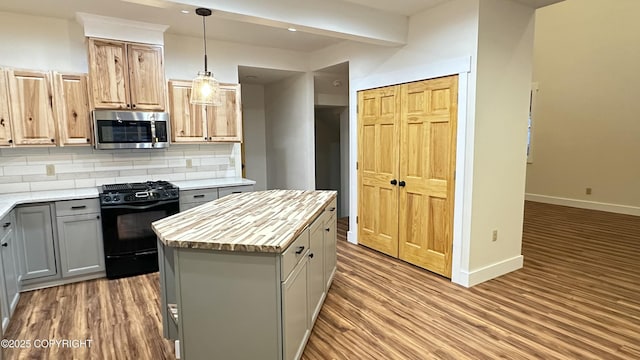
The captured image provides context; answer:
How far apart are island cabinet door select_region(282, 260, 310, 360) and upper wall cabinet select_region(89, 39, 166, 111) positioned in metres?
2.80

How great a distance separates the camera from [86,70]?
154 inches

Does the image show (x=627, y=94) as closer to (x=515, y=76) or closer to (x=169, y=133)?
(x=515, y=76)

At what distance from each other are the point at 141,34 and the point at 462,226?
3897 mm

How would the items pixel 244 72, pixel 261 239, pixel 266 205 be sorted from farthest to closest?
pixel 244 72 < pixel 266 205 < pixel 261 239

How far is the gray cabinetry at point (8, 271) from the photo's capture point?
8.66 feet

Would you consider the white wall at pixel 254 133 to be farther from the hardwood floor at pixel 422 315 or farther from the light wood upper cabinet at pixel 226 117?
the hardwood floor at pixel 422 315

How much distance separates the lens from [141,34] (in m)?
3.83

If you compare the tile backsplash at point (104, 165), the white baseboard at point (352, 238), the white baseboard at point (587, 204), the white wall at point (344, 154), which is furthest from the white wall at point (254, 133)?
the white baseboard at point (587, 204)

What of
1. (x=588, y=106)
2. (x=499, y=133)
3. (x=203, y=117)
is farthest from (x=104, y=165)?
(x=588, y=106)

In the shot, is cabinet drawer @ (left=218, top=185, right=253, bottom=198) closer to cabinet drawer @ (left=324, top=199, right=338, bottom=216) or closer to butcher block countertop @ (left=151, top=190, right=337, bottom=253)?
butcher block countertop @ (left=151, top=190, right=337, bottom=253)

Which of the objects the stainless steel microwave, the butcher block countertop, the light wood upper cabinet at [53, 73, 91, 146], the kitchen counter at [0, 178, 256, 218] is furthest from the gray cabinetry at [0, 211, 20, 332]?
the butcher block countertop

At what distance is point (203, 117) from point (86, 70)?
1304 mm

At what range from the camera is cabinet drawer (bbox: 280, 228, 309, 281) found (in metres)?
1.90

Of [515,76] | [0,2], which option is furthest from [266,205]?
[0,2]
